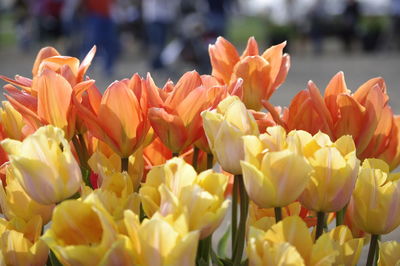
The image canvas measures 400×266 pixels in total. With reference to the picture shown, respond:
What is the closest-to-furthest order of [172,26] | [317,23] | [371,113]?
[371,113]
[172,26]
[317,23]

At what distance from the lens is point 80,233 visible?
884mm

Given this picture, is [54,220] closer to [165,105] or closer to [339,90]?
[165,105]

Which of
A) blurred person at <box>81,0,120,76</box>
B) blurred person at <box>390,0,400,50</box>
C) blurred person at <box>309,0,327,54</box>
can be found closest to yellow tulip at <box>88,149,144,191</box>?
blurred person at <box>81,0,120,76</box>

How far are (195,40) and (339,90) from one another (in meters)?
10.1

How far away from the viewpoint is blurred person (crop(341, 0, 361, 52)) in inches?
701

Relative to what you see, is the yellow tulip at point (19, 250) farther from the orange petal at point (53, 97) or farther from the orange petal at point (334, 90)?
the orange petal at point (334, 90)

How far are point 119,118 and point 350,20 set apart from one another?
1712cm

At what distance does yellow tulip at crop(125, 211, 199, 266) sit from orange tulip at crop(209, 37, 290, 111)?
1.41 feet

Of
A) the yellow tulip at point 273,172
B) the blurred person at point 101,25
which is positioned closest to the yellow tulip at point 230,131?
the yellow tulip at point 273,172

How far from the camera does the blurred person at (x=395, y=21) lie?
13.8m

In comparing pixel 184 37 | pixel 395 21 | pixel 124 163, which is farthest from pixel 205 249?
pixel 395 21

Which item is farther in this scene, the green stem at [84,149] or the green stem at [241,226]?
the green stem at [84,149]

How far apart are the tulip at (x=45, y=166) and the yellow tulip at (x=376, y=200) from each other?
318 millimetres

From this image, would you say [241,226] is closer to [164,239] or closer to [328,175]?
[328,175]
